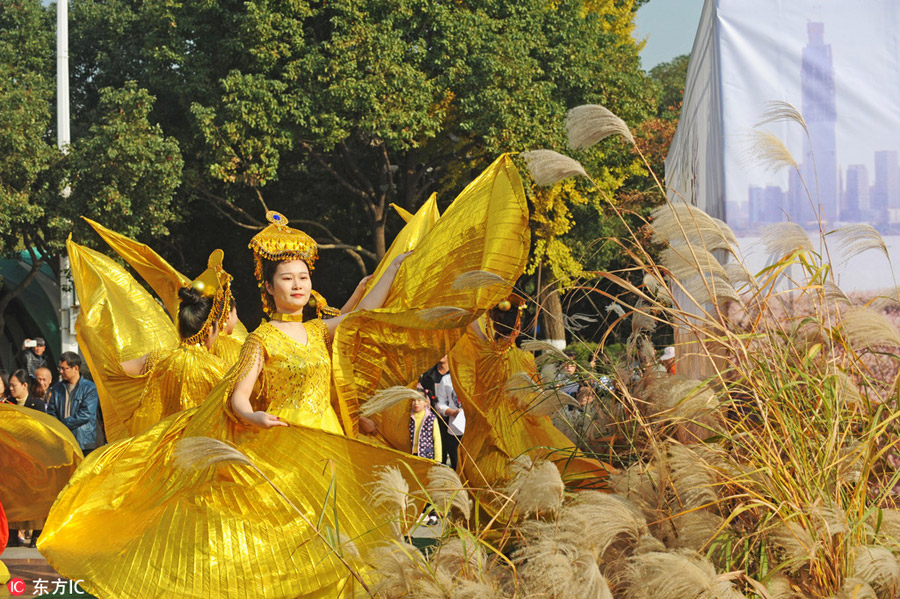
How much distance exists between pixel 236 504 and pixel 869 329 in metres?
2.01

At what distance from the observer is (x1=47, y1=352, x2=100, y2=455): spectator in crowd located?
714 cm

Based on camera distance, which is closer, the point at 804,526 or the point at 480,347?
the point at 804,526

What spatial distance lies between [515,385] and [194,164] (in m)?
12.4

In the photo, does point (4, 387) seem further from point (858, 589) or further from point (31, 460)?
point (858, 589)

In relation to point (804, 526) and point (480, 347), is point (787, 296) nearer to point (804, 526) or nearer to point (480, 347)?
point (804, 526)

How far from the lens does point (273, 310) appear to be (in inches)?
144

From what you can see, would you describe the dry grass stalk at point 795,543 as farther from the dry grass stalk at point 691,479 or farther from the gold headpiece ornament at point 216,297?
the gold headpiece ornament at point 216,297

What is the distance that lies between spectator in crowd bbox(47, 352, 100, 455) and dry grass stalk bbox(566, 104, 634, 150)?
539 centimetres

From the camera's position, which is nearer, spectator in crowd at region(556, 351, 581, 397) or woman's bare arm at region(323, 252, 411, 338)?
spectator in crowd at region(556, 351, 581, 397)

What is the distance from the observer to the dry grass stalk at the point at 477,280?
2.63 metres

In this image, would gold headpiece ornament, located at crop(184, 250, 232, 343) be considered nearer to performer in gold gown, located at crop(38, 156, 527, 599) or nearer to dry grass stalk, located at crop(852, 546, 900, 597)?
performer in gold gown, located at crop(38, 156, 527, 599)

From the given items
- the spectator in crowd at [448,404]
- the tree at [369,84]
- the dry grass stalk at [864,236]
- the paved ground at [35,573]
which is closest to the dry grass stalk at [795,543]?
the dry grass stalk at [864,236]

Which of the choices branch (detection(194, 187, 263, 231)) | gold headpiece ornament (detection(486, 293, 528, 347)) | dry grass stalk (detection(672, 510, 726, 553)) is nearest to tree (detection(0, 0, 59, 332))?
branch (detection(194, 187, 263, 231))

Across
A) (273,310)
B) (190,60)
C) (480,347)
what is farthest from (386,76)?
(273,310)
